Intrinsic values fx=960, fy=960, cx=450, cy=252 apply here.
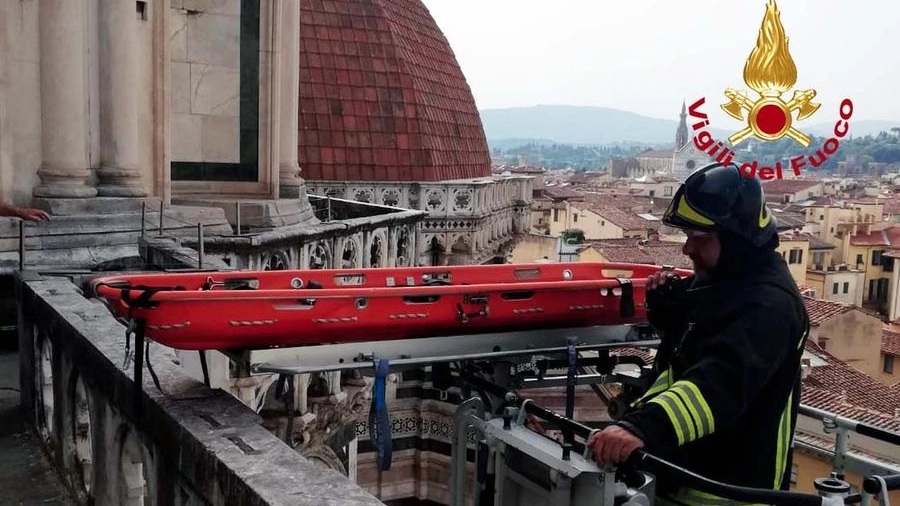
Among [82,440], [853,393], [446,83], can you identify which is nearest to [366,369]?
[82,440]

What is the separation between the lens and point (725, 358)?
2600 millimetres

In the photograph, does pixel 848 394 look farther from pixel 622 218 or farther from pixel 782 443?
pixel 622 218

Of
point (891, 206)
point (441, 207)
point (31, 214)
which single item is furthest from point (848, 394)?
point (891, 206)

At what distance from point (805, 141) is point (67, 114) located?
506cm

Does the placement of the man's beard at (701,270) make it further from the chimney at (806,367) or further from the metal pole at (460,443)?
the chimney at (806,367)

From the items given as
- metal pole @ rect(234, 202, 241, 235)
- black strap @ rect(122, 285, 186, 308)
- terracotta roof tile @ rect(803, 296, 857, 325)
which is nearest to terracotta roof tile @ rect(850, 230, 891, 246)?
terracotta roof tile @ rect(803, 296, 857, 325)

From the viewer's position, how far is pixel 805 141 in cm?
640

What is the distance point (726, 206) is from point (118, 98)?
5.42 metres

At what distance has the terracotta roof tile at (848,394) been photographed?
55.6 ft

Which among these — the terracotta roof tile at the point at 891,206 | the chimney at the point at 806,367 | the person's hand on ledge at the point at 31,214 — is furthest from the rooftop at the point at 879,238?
the person's hand on ledge at the point at 31,214

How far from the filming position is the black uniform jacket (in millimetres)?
2580

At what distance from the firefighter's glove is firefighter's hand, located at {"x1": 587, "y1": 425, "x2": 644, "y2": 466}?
0.66m

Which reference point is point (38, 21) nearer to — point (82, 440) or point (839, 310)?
point (82, 440)

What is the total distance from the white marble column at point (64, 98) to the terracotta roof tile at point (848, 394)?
13768mm
